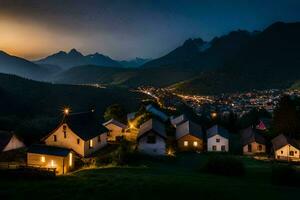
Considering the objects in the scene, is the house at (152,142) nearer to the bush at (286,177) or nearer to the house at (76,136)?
the house at (76,136)

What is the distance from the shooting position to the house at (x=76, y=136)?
48.2m

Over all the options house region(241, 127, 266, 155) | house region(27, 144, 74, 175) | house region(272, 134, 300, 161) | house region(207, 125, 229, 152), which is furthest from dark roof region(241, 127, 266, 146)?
house region(27, 144, 74, 175)

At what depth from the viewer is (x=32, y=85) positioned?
142000mm

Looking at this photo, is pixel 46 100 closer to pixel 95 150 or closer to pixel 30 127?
pixel 30 127

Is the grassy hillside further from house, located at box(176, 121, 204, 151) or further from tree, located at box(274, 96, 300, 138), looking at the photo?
tree, located at box(274, 96, 300, 138)

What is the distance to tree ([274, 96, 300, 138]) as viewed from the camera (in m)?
75.5

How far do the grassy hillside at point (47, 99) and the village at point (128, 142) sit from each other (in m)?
36.5

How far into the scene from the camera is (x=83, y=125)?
51594 millimetres

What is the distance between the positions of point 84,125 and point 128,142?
29.8 feet

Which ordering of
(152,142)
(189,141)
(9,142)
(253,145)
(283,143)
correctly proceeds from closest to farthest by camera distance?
(9,142) → (152,142) → (283,143) → (189,141) → (253,145)

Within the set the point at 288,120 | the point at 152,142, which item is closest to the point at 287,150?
the point at 288,120

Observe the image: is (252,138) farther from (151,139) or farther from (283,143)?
(151,139)

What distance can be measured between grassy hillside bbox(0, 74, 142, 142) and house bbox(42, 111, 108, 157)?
42.1 m

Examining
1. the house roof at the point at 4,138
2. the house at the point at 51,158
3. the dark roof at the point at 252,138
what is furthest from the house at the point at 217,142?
the house roof at the point at 4,138
